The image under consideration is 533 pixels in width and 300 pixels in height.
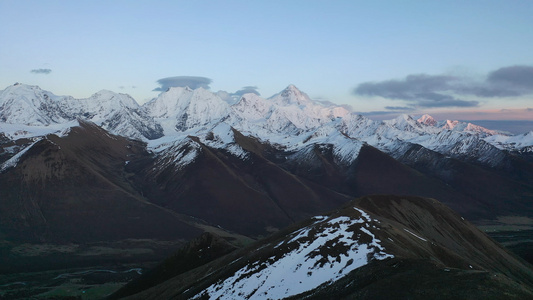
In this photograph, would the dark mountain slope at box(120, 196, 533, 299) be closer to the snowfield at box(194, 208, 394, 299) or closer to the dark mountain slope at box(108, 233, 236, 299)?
the snowfield at box(194, 208, 394, 299)

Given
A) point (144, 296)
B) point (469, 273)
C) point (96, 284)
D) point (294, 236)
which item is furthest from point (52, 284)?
point (469, 273)

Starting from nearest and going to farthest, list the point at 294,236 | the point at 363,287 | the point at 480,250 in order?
the point at 363,287
the point at 294,236
the point at 480,250

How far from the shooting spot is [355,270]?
253ft

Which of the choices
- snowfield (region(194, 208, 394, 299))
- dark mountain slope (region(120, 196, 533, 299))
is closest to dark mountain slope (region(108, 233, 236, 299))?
dark mountain slope (region(120, 196, 533, 299))

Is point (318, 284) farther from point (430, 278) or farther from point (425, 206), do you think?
point (425, 206)

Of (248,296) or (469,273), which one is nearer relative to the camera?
(469,273)

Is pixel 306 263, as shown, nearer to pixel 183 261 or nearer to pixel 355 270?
pixel 355 270

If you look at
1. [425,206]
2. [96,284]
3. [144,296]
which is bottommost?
[96,284]

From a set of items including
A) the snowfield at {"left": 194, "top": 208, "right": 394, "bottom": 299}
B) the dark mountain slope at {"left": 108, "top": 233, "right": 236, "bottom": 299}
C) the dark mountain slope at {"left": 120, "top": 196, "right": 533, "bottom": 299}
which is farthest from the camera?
the dark mountain slope at {"left": 108, "top": 233, "right": 236, "bottom": 299}

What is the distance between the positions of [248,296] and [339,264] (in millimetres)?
19411

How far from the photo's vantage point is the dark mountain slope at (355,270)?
60.3 metres

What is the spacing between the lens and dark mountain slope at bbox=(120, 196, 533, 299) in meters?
60.3

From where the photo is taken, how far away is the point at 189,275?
436 feet

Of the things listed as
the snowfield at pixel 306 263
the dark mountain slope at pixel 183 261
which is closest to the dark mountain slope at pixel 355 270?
the snowfield at pixel 306 263
